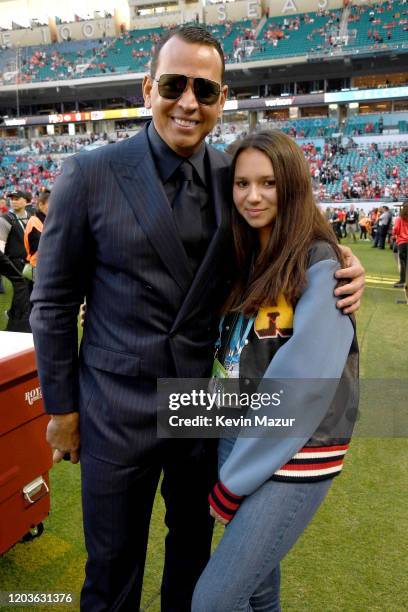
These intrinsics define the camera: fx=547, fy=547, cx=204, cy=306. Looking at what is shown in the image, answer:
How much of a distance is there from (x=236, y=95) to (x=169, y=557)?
42656 mm

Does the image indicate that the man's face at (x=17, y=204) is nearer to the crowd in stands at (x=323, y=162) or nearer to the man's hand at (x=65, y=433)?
the man's hand at (x=65, y=433)

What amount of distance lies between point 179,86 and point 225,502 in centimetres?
111

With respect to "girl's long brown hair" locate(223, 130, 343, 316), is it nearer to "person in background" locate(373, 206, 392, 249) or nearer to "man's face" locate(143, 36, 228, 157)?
"man's face" locate(143, 36, 228, 157)

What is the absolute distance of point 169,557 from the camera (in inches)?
74.1

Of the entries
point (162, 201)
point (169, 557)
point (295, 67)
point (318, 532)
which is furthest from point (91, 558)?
point (295, 67)

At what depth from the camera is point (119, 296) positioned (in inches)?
59.6

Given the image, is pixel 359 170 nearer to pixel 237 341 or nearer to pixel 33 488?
pixel 33 488

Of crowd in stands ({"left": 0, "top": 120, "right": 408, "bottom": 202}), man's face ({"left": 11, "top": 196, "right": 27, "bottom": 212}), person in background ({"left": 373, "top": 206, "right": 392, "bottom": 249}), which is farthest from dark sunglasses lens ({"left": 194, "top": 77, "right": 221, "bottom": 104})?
crowd in stands ({"left": 0, "top": 120, "right": 408, "bottom": 202})

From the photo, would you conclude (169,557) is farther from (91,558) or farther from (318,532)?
(318,532)

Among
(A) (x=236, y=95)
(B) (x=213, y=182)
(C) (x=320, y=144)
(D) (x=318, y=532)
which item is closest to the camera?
(B) (x=213, y=182)

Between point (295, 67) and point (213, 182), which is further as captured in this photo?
point (295, 67)

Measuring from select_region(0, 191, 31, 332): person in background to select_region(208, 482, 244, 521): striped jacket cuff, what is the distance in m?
4.75

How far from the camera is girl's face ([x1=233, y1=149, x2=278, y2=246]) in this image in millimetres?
1480

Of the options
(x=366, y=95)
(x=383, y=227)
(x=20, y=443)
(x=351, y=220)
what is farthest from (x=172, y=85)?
(x=366, y=95)
